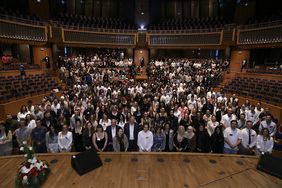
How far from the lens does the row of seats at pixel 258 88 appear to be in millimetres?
10016

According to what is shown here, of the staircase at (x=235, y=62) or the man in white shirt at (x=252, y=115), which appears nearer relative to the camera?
the man in white shirt at (x=252, y=115)

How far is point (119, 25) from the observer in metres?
19.7

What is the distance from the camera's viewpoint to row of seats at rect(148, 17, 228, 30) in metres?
18.3

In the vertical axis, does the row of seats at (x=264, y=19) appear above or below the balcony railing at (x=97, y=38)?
above

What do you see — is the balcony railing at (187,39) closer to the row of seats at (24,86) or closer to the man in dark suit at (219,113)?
the row of seats at (24,86)

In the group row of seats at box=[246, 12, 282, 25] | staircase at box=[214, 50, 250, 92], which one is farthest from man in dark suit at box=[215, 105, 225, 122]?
row of seats at box=[246, 12, 282, 25]

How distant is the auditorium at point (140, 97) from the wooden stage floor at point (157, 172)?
0.02 metres

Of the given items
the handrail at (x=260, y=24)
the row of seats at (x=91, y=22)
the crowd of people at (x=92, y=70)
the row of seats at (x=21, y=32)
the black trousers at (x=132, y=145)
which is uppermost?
the row of seats at (x=91, y=22)

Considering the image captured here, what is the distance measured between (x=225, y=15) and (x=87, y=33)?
40.7 feet

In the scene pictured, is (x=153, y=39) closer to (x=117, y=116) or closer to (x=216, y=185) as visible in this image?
(x=117, y=116)

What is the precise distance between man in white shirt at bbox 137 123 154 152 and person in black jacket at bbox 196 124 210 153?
114cm

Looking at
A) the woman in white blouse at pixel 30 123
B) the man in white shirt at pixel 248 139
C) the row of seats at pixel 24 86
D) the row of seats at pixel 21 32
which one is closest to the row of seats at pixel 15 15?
the row of seats at pixel 21 32

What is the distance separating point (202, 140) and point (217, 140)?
1.15 ft

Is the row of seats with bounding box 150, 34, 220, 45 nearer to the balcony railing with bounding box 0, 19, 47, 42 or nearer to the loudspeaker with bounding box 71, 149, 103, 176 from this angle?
the balcony railing with bounding box 0, 19, 47, 42
